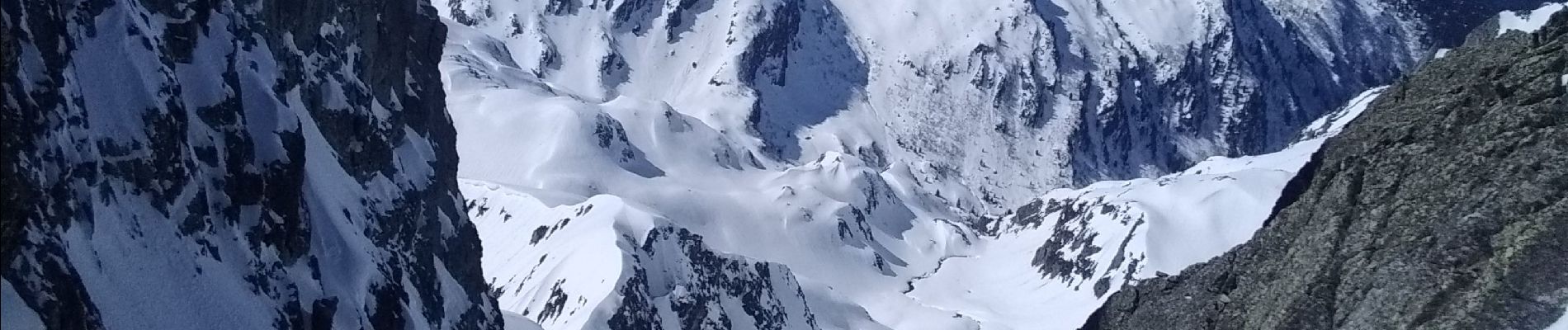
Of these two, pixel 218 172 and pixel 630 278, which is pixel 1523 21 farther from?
pixel 218 172

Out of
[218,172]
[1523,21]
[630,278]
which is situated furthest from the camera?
[630,278]

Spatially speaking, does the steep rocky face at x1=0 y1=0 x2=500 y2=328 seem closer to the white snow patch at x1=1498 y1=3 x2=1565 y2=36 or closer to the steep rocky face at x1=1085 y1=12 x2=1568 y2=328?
the steep rocky face at x1=1085 y1=12 x2=1568 y2=328

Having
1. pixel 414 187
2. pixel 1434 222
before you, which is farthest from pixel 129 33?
pixel 1434 222

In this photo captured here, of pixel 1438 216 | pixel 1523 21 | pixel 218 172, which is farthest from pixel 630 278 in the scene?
→ pixel 1438 216

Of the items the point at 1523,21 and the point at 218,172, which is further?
the point at 1523,21

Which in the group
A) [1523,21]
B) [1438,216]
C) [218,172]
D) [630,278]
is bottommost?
[630,278]

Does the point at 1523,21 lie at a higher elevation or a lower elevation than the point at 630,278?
higher
